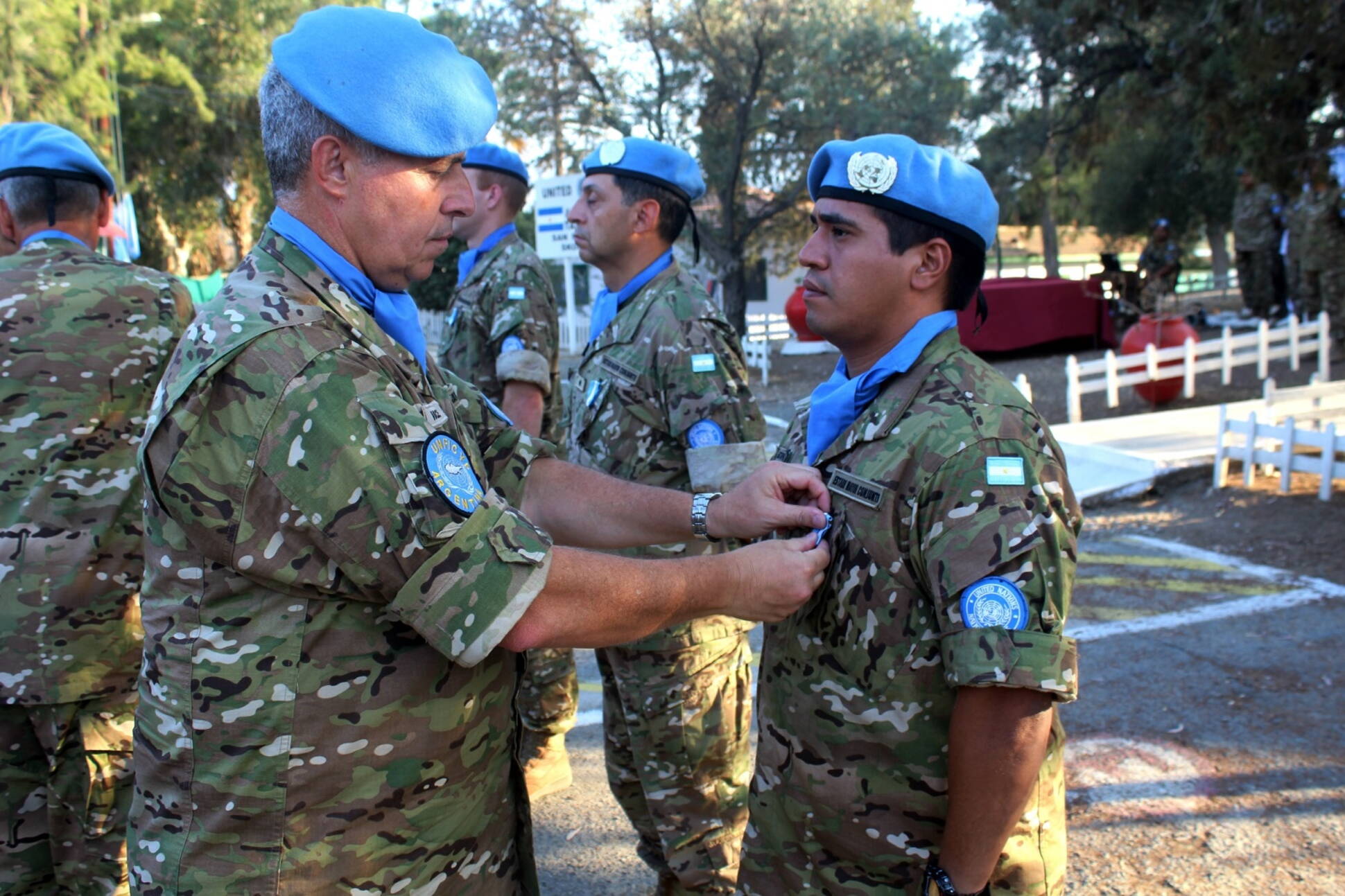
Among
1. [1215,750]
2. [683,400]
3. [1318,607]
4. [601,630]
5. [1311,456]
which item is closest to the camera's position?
[601,630]

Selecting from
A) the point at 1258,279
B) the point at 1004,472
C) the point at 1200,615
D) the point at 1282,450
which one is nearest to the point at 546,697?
the point at 1004,472

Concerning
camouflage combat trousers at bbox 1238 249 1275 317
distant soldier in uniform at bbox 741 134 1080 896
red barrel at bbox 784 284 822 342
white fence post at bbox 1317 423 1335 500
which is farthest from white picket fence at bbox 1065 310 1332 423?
distant soldier in uniform at bbox 741 134 1080 896

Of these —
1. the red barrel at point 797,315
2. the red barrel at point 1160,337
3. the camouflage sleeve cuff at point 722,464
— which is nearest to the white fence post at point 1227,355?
the red barrel at point 1160,337

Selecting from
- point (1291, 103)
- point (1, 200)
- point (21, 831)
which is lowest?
point (21, 831)

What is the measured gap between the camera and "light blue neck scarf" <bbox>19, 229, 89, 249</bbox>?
3117mm

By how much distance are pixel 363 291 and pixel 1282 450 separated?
8361 millimetres

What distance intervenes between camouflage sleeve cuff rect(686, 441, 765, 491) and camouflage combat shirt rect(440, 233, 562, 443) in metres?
1.31

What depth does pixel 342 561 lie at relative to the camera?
1663mm

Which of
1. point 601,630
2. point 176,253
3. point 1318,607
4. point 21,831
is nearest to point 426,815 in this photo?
point 601,630

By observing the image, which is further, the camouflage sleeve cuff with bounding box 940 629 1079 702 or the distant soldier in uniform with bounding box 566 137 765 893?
the distant soldier in uniform with bounding box 566 137 765 893

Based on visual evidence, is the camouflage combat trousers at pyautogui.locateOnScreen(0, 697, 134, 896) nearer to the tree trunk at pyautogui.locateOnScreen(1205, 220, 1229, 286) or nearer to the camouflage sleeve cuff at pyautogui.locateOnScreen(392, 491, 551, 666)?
the camouflage sleeve cuff at pyautogui.locateOnScreen(392, 491, 551, 666)

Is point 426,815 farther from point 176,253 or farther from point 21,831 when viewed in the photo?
point 176,253

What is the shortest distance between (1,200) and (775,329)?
22.0 metres

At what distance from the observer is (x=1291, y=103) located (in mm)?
10727
